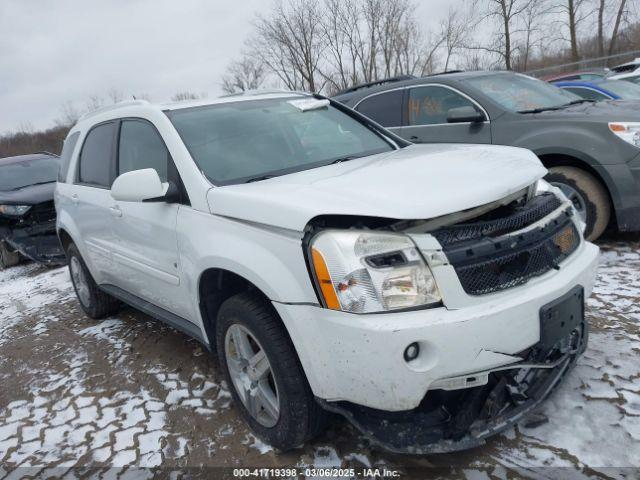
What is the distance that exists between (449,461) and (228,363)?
3.86 ft

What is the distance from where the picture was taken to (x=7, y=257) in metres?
8.06

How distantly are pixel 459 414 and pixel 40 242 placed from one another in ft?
22.4

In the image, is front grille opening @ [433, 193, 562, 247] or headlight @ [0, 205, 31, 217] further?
headlight @ [0, 205, 31, 217]

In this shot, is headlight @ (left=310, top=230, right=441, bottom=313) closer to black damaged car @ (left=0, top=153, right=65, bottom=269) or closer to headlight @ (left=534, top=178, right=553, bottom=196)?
headlight @ (left=534, top=178, right=553, bottom=196)

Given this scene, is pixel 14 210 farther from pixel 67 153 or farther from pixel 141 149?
pixel 141 149

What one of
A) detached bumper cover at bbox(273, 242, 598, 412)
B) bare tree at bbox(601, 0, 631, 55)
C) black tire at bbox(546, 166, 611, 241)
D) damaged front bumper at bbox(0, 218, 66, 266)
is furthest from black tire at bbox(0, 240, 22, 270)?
bare tree at bbox(601, 0, 631, 55)

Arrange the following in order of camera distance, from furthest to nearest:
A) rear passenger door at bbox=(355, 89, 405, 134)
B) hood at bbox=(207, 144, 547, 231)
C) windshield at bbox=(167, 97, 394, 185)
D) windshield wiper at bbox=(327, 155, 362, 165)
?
1. rear passenger door at bbox=(355, 89, 405, 134)
2. windshield wiper at bbox=(327, 155, 362, 165)
3. windshield at bbox=(167, 97, 394, 185)
4. hood at bbox=(207, 144, 547, 231)

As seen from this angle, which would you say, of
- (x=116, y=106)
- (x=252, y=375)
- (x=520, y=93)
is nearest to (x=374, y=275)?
(x=252, y=375)

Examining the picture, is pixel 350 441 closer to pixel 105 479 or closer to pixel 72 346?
pixel 105 479

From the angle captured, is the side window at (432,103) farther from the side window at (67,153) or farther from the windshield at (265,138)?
the side window at (67,153)

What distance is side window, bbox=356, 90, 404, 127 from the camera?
18.9 feet

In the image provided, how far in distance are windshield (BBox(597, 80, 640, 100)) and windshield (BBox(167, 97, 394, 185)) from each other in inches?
251

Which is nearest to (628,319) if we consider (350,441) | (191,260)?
(350,441)

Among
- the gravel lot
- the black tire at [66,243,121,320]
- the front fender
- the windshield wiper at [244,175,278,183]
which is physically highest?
the windshield wiper at [244,175,278,183]
